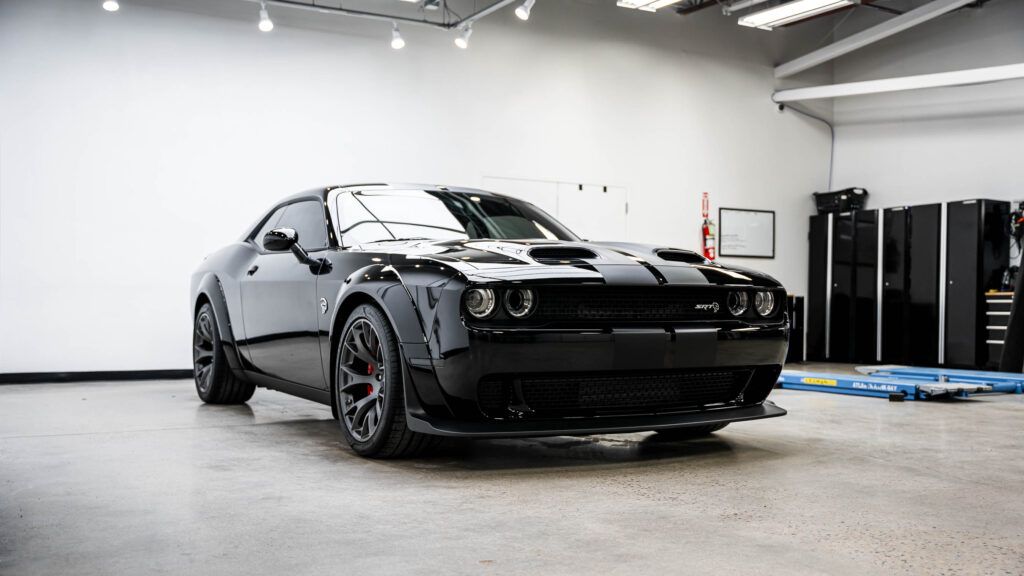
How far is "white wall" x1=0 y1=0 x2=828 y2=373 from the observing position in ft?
26.2

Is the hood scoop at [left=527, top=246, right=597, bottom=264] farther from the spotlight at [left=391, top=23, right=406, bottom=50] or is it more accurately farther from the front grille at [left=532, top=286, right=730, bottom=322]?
the spotlight at [left=391, top=23, right=406, bottom=50]

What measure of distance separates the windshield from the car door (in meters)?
0.18

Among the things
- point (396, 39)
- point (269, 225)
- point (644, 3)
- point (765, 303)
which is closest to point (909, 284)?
point (644, 3)

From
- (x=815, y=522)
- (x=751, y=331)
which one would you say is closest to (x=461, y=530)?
(x=815, y=522)

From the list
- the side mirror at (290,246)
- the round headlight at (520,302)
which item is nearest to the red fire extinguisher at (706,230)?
the side mirror at (290,246)

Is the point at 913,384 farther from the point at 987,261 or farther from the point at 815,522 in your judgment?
the point at 987,261

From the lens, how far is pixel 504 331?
306 cm

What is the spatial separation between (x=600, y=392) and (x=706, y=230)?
28.8ft

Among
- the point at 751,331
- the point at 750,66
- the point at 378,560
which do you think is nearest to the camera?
the point at 378,560

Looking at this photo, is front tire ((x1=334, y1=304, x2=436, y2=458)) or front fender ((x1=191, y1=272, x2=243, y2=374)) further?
front fender ((x1=191, y1=272, x2=243, y2=374))

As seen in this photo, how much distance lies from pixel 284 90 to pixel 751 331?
22.0 feet

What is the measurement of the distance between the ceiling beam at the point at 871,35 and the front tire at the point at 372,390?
9715 millimetres

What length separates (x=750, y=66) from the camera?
1241cm

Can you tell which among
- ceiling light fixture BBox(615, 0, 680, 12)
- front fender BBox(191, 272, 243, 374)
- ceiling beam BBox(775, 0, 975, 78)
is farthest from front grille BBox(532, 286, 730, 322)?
ceiling beam BBox(775, 0, 975, 78)
